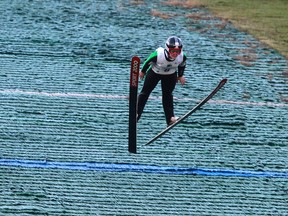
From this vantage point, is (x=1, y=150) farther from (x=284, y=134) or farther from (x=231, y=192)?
(x=284, y=134)

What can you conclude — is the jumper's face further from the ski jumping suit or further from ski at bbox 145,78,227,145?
ski at bbox 145,78,227,145

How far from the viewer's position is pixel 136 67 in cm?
964

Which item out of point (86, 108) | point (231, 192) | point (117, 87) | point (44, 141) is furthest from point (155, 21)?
point (231, 192)

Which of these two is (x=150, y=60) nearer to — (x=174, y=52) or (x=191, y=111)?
(x=174, y=52)

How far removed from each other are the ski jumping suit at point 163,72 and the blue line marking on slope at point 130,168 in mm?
1034

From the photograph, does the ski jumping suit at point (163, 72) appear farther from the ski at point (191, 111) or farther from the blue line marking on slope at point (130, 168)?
the blue line marking on slope at point (130, 168)

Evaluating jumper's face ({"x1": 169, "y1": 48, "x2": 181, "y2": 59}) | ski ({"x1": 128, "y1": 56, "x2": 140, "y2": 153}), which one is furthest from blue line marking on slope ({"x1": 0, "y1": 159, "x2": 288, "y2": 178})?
jumper's face ({"x1": 169, "y1": 48, "x2": 181, "y2": 59})

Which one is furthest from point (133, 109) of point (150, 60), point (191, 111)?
point (191, 111)

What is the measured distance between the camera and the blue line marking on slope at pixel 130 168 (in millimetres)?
9844

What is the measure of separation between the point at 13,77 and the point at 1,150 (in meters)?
3.51

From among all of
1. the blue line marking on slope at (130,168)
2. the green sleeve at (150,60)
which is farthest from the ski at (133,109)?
the green sleeve at (150,60)

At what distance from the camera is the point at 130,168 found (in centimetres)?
995

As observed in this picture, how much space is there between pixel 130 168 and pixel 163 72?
150 centimetres

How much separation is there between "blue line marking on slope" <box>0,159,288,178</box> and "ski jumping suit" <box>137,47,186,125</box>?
1.03 meters
